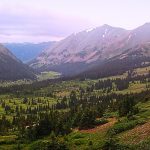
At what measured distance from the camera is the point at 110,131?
8569 centimetres

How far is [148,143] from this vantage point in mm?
67812

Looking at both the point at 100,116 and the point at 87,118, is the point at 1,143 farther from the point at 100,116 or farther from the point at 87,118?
the point at 100,116

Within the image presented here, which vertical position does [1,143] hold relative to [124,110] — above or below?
below

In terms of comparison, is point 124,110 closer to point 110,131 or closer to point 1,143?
point 110,131

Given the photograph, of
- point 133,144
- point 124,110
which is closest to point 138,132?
point 133,144

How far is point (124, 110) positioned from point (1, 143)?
3494cm

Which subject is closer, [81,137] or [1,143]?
[81,137]

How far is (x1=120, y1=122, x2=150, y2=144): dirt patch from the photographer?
241 feet

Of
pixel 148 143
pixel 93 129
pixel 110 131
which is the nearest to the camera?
pixel 148 143

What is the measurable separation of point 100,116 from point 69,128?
23.1 meters

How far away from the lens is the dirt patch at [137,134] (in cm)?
7350

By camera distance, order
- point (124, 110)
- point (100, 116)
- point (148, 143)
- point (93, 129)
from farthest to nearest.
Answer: point (100, 116) → point (124, 110) → point (93, 129) → point (148, 143)

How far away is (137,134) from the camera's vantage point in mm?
77500

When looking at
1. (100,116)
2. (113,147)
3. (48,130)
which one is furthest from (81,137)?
(100,116)
